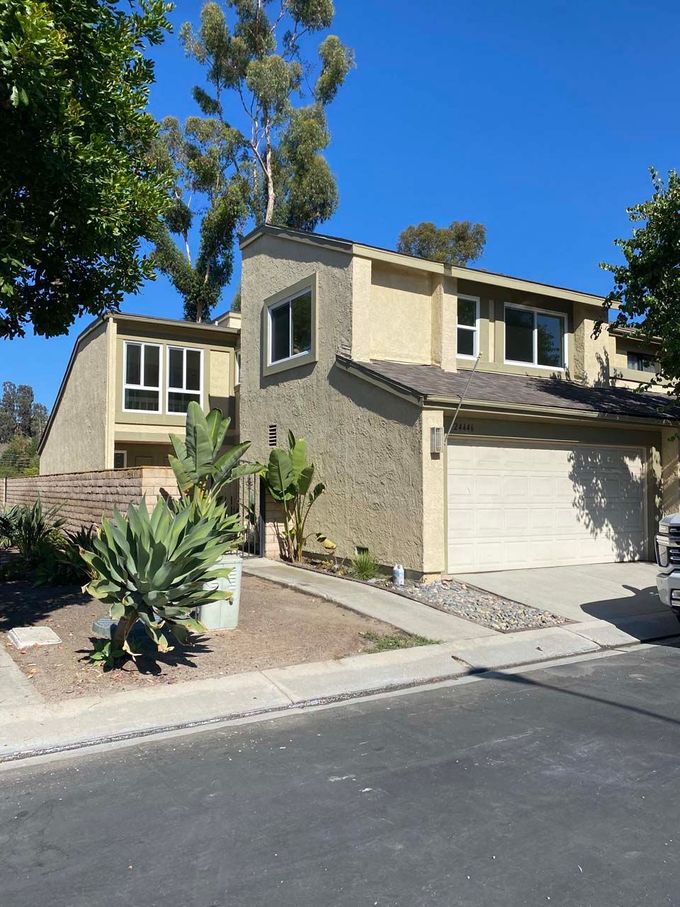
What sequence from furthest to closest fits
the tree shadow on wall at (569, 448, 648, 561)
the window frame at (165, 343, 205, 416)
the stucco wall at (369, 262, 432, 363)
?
the window frame at (165, 343, 205, 416) → the stucco wall at (369, 262, 432, 363) → the tree shadow on wall at (569, 448, 648, 561)

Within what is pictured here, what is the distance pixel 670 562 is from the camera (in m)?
8.89

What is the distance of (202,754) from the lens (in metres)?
5.40

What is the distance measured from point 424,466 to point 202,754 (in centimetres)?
714

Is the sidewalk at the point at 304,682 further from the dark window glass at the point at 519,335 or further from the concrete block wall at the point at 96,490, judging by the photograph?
the dark window glass at the point at 519,335

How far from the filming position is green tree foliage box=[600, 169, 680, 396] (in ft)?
44.5

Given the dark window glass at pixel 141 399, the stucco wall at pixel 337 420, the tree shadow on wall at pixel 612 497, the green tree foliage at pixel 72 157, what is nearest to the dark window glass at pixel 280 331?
the stucco wall at pixel 337 420

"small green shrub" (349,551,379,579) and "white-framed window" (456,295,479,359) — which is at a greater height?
"white-framed window" (456,295,479,359)

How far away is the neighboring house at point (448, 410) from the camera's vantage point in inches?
492

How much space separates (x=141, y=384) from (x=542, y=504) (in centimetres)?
1335

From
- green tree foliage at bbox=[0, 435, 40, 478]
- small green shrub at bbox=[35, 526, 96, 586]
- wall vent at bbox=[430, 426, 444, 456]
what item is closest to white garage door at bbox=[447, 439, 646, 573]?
wall vent at bbox=[430, 426, 444, 456]

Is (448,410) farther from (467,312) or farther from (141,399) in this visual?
(141,399)

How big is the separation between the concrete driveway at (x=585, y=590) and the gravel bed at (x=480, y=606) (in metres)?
0.24

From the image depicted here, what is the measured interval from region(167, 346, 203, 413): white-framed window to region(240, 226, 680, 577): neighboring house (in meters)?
5.14

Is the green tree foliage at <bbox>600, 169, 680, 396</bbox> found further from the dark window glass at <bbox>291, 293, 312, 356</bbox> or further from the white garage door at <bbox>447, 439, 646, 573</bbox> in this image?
the dark window glass at <bbox>291, 293, 312, 356</bbox>
